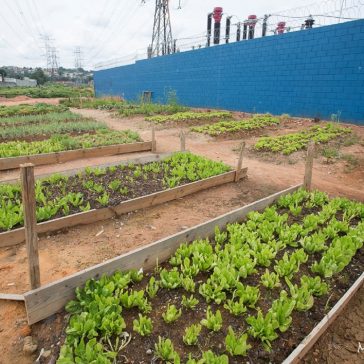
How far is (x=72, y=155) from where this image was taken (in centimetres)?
766

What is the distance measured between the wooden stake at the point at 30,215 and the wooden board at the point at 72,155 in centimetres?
526

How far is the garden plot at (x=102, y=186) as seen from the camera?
14.1 feet

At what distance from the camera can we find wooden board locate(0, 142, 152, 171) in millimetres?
6941

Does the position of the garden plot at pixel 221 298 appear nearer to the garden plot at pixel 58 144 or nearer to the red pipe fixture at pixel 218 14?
the garden plot at pixel 58 144

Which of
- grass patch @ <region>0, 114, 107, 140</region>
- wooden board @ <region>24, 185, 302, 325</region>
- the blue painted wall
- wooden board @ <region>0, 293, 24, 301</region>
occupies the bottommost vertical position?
wooden board @ <region>0, 293, 24, 301</region>

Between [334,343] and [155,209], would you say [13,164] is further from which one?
[334,343]

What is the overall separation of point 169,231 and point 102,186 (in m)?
1.72

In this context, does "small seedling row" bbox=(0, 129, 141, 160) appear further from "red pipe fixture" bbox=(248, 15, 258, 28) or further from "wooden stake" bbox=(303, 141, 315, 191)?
"red pipe fixture" bbox=(248, 15, 258, 28)

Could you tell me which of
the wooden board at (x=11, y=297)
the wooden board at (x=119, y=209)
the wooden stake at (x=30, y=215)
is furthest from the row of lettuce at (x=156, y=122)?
the wooden stake at (x=30, y=215)

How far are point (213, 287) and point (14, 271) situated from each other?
2.23 m

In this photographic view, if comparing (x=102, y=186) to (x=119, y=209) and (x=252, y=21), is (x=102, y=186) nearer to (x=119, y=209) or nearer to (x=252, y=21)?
(x=119, y=209)

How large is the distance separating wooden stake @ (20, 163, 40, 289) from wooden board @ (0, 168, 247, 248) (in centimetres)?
157

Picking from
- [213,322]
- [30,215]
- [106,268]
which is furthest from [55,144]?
[213,322]

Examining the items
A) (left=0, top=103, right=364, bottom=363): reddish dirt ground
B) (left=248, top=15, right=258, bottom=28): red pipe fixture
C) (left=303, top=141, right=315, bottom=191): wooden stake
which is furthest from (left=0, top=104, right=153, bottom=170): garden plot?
(left=248, top=15, right=258, bottom=28): red pipe fixture
